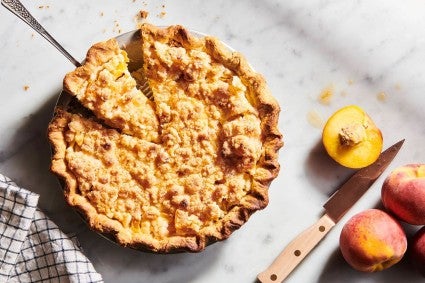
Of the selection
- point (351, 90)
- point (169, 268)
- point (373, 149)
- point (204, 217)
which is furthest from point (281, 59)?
point (169, 268)

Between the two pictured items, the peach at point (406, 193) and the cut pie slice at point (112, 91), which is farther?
the peach at point (406, 193)

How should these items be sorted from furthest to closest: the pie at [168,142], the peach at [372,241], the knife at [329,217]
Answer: the knife at [329,217] → the peach at [372,241] → the pie at [168,142]

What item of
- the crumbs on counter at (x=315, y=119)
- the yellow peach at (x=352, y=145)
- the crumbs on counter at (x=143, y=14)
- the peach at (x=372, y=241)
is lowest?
the peach at (x=372, y=241)

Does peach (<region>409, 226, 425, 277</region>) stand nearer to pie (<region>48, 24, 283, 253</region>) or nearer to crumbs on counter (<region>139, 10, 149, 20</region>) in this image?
pie (<region>48, 24, 283, 253</region>)

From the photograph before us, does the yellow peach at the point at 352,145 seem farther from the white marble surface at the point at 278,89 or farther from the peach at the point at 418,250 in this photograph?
the peach at the point at 418,250

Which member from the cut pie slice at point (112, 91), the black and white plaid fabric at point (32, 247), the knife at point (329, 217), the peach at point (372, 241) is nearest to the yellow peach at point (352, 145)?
the knife at point (329, 217)

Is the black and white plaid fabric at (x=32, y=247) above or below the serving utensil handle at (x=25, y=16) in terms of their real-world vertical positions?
below

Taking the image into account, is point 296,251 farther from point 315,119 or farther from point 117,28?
point 117,28

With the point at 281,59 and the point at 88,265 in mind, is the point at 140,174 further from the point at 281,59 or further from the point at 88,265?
the point at 281,59
